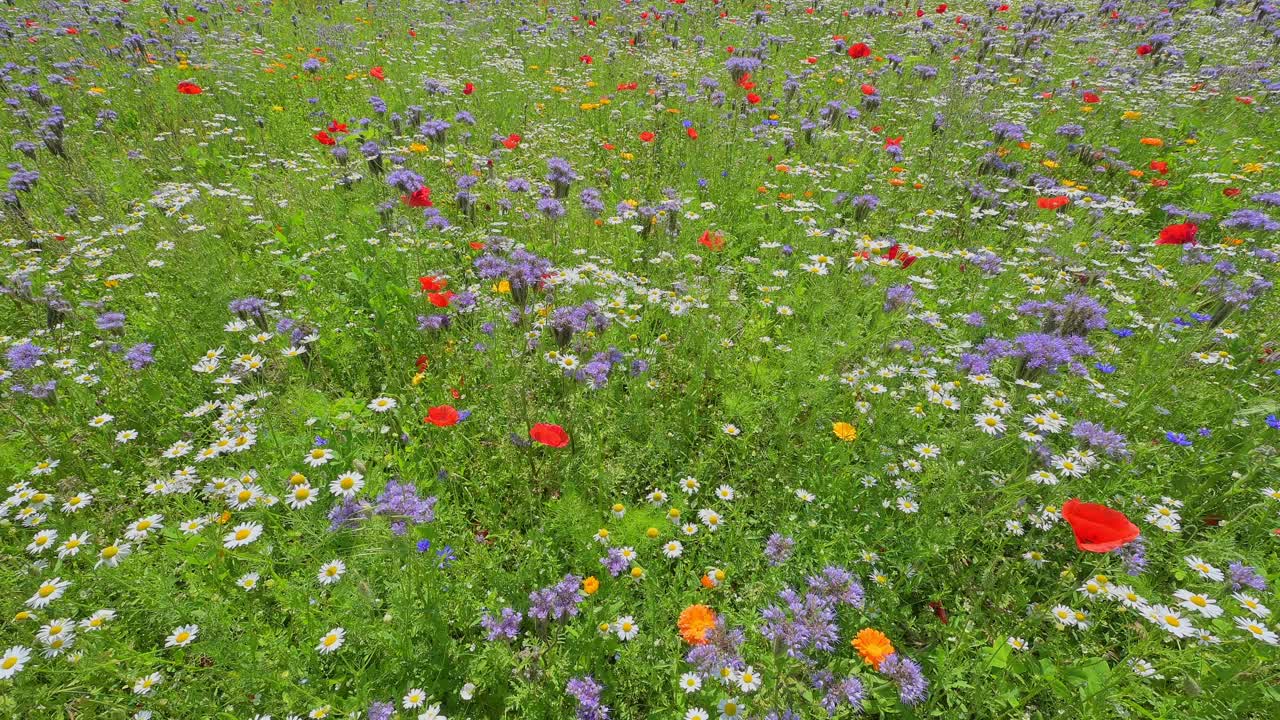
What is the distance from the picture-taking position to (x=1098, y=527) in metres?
1.80

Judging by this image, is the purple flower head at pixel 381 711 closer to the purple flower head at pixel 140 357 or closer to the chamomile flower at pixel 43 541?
the chamomile flower at pixel 43 541

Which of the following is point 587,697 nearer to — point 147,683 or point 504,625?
point 504,625

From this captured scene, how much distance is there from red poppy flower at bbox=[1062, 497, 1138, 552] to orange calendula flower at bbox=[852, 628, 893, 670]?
744mm

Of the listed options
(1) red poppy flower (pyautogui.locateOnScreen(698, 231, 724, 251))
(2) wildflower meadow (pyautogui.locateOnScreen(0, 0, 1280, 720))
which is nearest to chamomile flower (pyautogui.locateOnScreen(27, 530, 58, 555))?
(2) wildflower meadow (pyautogui.locateOnScreen(0, 0, 1280, 720))

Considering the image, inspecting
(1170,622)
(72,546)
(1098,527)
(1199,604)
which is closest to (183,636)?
(72,546)

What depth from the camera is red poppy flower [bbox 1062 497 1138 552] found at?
68.8 inches

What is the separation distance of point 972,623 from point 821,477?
0.93 m

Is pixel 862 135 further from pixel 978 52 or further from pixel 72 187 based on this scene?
pixel 72 187

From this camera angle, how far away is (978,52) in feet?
27.1

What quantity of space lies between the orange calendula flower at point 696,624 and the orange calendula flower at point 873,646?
54 cm

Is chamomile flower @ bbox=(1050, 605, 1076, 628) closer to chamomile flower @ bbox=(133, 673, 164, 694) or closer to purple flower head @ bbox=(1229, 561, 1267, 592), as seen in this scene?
purple flower head @ bbox=(1229, 561, 1267, 592)

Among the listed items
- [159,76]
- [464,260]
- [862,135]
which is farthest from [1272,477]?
[159,76]

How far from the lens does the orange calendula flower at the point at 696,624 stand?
200 cm

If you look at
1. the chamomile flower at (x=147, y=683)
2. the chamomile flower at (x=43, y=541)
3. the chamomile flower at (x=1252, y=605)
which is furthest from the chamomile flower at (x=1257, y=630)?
the chamomile flower at (x=43, y=541)
